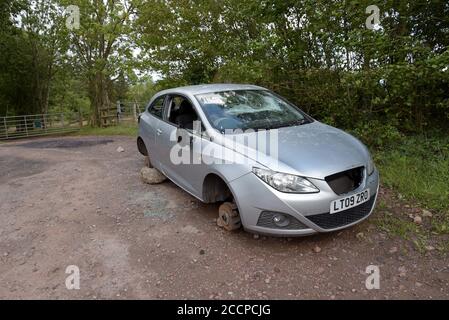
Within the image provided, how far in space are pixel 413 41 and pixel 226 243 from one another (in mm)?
4069

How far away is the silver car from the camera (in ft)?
9.07

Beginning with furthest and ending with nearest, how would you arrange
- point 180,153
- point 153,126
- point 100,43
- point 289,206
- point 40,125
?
point 40,125 → point 100,43 → point 153,126 → point 180,153 → point 289,206

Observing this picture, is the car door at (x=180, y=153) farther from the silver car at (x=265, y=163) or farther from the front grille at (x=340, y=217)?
the front grille at (x=340, y=217)

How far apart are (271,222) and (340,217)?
2.07ft

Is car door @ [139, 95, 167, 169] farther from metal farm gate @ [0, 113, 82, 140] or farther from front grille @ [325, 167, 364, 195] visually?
metal farm gate @ [0, 113, 82, 140]

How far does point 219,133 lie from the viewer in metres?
3.38

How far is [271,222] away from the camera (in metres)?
2.84

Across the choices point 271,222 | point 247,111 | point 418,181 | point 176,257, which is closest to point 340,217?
point 271,222

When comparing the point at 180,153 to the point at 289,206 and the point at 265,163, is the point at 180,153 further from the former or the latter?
the point at 289,206

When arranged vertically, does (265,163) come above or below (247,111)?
below

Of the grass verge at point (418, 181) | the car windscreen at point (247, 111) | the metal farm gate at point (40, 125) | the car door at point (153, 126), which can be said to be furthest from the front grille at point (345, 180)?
the metal farm gate at point (40, 125)

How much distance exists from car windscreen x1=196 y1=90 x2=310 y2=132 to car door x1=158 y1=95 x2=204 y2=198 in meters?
0.27

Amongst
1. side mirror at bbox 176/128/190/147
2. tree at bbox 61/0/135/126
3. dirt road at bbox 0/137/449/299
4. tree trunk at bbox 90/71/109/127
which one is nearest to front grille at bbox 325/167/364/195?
dirt road at bbox 0/137/449/299

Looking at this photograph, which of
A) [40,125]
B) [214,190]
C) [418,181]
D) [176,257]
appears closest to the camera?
[176,257]
